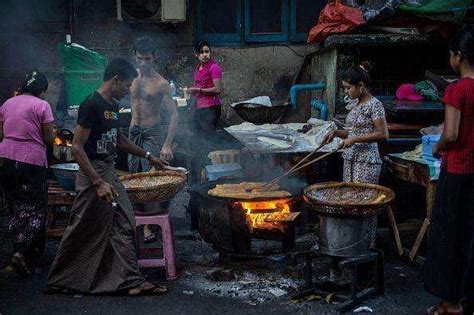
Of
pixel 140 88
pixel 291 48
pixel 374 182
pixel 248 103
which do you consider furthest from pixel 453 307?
pixel 291 48

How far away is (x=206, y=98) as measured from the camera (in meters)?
10.6

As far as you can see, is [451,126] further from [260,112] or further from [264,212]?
[260,112]

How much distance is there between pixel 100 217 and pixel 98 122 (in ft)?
3.35

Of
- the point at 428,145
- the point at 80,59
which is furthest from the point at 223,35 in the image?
the point at 428,145

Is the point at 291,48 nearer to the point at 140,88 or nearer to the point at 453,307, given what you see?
the point at 140,88

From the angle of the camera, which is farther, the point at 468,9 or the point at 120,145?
the point at 468,9

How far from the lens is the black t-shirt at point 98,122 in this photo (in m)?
5.41

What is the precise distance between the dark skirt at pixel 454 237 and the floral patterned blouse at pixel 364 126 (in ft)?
5.22

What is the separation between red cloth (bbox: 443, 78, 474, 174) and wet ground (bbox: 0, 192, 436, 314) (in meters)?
1.69

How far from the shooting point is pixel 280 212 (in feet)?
20.6

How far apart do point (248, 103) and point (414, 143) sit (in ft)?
10.3

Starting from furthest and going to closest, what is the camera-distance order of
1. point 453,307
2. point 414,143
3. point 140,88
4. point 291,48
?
point 291,48
point 414,143
point 140,88
point 453,307

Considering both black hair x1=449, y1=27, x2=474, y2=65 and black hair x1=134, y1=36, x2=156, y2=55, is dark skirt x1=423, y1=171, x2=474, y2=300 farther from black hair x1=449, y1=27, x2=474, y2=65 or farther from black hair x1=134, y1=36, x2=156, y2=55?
black hair x1=134, y1=36, x2=156, y2=55

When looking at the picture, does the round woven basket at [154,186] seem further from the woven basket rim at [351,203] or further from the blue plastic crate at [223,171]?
the blue plastic crate at [223,171]
